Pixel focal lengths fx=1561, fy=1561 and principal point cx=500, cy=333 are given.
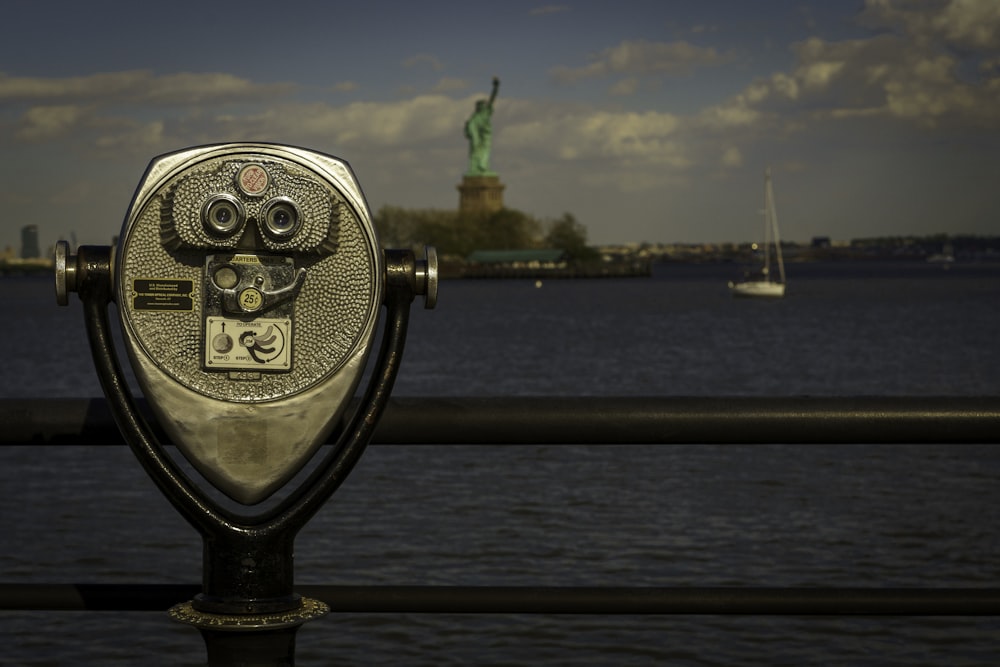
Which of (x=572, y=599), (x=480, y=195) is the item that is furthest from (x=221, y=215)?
(x=480, y=195)

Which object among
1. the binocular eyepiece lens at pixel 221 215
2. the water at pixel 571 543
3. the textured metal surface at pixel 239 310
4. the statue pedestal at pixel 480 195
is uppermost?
the statue pedestal at pixel 480 195

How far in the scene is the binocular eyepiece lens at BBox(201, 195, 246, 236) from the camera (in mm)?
2568

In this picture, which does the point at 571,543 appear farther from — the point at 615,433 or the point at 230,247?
the point at 230,247

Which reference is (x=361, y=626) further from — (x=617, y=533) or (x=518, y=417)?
(x=518, y=417)

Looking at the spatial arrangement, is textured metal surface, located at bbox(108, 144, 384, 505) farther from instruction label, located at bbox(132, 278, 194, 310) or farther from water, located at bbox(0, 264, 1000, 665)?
water, located at bbox(0, 264, 1000, 665)

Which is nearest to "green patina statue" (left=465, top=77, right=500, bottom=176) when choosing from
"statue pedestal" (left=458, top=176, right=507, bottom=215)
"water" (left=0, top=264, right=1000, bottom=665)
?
"statue pedestal" (left=458, top=176, right=507, bottom=215)

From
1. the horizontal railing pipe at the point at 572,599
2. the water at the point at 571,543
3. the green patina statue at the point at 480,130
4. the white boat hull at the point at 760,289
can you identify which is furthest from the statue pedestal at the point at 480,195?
the horizontal railing pipe at the point at 572,599

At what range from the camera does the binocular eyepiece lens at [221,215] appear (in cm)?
257

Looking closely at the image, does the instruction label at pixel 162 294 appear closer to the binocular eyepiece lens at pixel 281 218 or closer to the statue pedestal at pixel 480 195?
the binocular eyepiece lens at pixel 281 218

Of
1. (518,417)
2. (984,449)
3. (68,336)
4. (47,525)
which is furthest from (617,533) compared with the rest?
(68,336)

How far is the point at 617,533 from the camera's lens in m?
14.9

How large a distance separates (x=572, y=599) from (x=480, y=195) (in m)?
145

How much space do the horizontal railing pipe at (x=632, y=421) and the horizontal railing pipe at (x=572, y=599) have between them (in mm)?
290

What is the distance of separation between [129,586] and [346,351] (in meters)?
0.67
